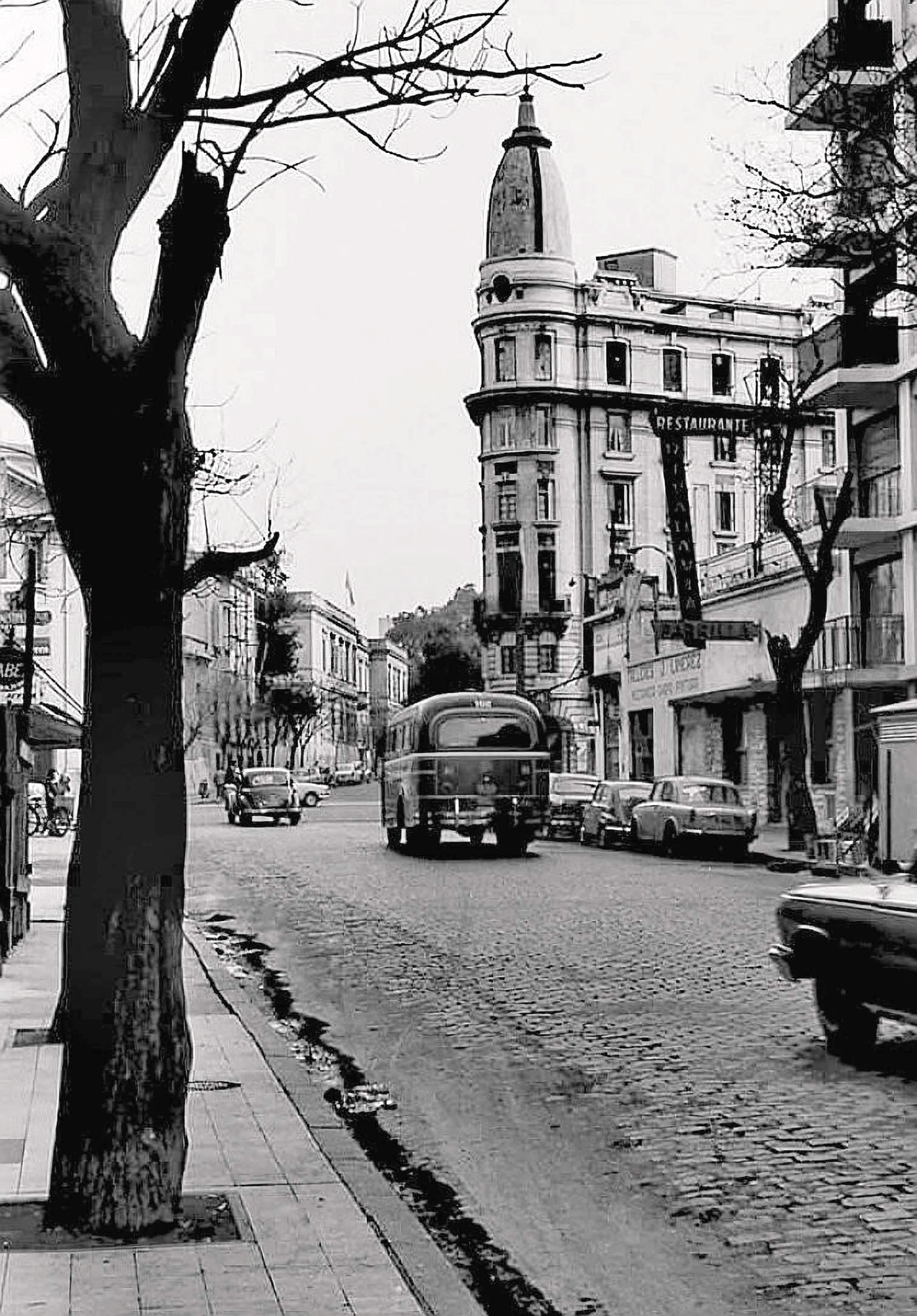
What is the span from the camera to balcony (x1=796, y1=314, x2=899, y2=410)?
127 feet

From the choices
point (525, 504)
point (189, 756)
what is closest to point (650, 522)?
point (525, 504)

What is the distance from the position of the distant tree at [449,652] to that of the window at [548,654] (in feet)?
17.3

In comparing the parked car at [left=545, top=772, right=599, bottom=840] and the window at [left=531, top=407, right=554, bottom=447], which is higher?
the window at [left=531, top=407, right=554, bottom=447]

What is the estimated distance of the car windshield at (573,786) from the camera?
46375mm

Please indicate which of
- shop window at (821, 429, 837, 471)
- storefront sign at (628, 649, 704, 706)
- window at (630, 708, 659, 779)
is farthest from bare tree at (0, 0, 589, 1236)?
shop window at (821, 429, 837, 471)

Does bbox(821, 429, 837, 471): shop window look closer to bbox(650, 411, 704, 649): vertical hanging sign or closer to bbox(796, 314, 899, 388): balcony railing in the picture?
bbox(650, 411, 704, 649): vertical hanging sign

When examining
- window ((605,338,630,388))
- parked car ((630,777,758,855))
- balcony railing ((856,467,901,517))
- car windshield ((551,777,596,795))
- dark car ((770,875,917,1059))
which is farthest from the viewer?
window ((605,338,630,388))

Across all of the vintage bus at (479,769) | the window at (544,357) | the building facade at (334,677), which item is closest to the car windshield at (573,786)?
the vintage bus at (479,769)

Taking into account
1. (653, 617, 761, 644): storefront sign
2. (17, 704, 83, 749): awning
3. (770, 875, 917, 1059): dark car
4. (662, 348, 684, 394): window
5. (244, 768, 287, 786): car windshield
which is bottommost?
(770, 875, 917, 1059): dark car

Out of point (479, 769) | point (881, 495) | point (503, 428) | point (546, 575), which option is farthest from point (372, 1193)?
point (503, 428)

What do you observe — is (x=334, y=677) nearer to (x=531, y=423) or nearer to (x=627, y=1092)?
(x=531, y=423)

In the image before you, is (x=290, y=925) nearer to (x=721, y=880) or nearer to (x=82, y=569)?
(x=721, y=880)

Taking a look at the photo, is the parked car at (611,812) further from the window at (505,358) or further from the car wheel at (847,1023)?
the window at (505,358)

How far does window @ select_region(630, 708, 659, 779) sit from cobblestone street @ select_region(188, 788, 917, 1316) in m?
35.4
